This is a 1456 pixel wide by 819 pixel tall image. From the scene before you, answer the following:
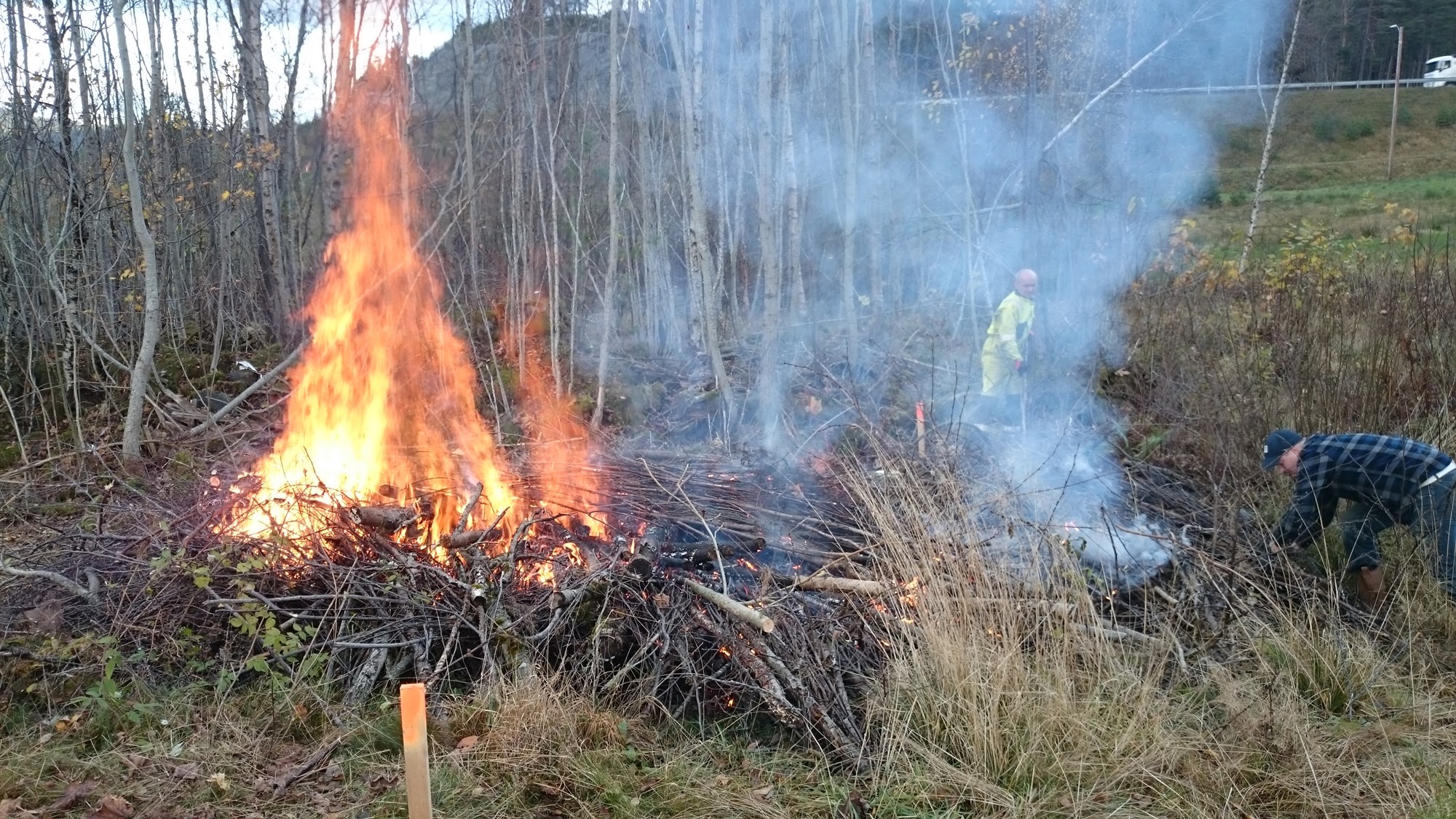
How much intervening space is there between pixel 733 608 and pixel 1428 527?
3938 mm

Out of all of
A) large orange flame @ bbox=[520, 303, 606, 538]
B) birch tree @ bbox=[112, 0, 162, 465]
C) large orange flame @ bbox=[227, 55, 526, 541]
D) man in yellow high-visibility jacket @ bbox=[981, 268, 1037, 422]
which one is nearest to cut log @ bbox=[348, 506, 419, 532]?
large orange flame @ bbox=[227, 55, 526, 541]

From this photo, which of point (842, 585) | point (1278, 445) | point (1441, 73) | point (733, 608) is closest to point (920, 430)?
point (842, 585)

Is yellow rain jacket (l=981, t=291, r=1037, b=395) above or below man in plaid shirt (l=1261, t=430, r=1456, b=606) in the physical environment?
above

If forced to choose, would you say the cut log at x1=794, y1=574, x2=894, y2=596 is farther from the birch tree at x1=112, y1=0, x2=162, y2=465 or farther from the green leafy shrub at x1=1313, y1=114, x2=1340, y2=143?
the green leafy shrub at x1=1313, y1=114, x2=1340, y2=143

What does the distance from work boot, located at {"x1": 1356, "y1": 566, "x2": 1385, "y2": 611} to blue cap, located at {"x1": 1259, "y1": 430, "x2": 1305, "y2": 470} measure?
73cm

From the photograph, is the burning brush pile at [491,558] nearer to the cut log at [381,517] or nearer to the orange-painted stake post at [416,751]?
the cut log at [381,517]

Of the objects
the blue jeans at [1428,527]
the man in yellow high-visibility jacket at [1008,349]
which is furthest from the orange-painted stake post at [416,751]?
the man in yellow high-visibility jacket at [1008,349]

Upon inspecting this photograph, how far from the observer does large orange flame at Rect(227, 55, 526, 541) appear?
4945mm

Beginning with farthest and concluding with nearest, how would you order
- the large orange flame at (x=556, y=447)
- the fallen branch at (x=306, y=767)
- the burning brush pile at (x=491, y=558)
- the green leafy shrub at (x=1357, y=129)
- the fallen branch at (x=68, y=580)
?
the green leafy shrub at (x=1357, y=129), the large orange flame at (x=556, y=447), the fallen branch at (x=68, y=580), the burning brush pile at (x=491, y=558), the fallen branch at (x=306, y=767)

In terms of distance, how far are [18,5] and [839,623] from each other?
871 cm

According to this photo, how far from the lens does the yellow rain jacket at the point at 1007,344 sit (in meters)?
7.95

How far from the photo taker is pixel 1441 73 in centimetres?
2420

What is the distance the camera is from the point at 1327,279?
710 centimetres

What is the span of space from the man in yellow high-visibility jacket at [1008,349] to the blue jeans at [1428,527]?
318cm
